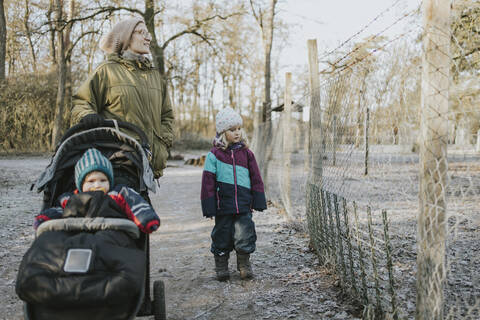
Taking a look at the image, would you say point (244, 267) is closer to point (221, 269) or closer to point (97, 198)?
point (221, 269)

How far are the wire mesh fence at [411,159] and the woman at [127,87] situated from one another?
1.65m

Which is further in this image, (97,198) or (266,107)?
(266,107)

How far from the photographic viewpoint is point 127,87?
3453mm

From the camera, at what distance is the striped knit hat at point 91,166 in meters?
2.59

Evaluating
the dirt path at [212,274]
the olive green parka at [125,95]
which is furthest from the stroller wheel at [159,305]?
the olive green parka at [125,95]

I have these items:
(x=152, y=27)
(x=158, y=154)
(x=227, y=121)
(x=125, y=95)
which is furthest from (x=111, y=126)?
(x=152, y=27)

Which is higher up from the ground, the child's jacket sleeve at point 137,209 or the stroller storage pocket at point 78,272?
the child's jacket sleeve at point 137,209

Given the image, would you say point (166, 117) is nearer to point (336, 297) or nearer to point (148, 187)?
point (148, 187)

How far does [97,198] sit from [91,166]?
12.6 inches

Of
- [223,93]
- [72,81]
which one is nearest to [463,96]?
[72,81]

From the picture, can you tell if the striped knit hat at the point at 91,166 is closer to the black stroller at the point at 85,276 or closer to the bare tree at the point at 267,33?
the black stroller at the point at 85,276

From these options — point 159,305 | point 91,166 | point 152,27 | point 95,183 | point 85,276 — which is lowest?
point 159,305

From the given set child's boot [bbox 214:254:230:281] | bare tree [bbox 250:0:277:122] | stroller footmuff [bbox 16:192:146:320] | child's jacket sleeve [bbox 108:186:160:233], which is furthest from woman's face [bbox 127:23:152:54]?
bare tree [bbox 250:0:277:122]

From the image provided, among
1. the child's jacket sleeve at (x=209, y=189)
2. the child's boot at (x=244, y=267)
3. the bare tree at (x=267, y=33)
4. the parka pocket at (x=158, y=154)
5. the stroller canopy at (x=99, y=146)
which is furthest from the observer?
the bare tree at (x=267, y=33)
